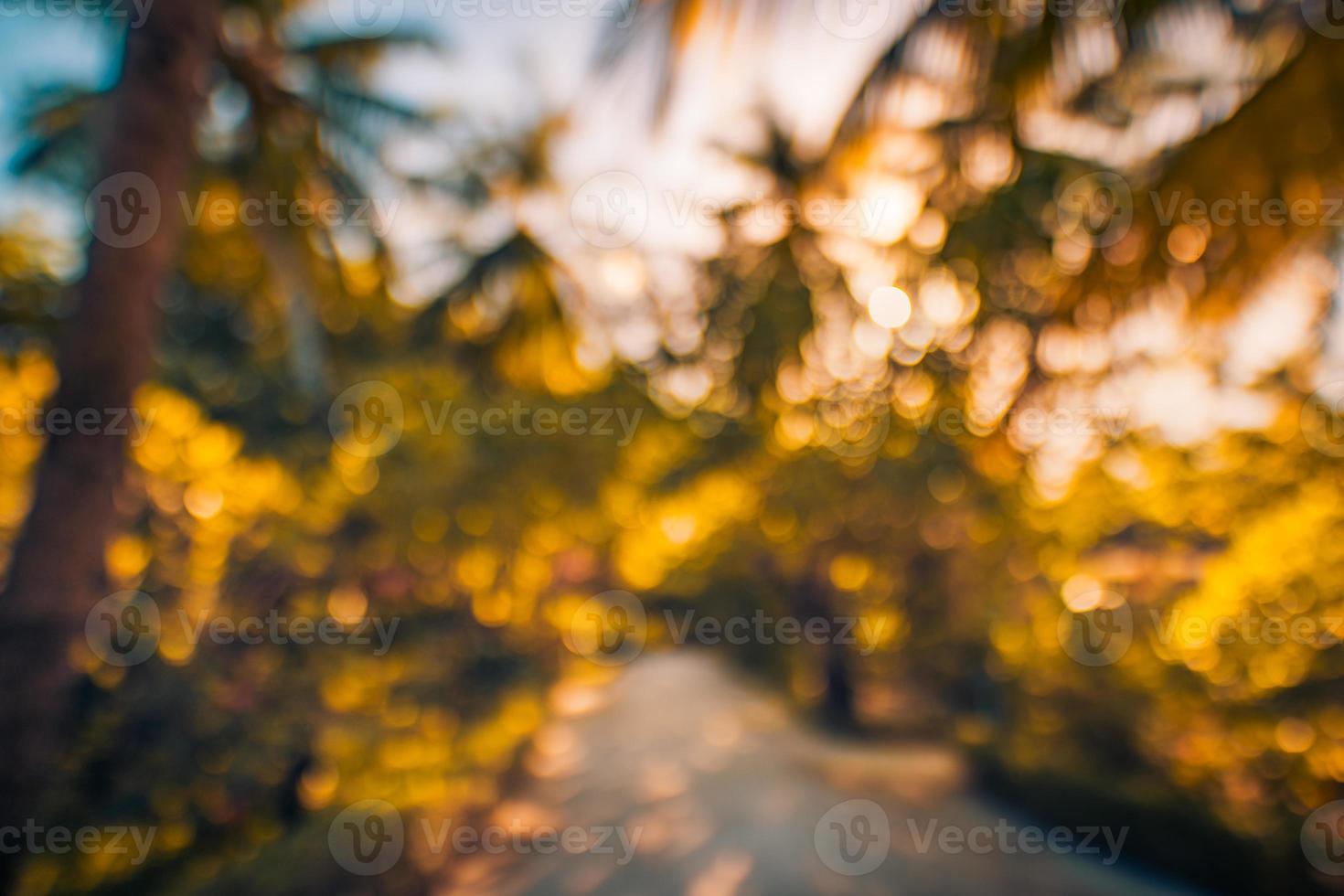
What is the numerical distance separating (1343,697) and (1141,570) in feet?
11.3

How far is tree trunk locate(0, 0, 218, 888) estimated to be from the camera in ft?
9.78

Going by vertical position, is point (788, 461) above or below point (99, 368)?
below

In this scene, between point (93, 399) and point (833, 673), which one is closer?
point (93, 399)

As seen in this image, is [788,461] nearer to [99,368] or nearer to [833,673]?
[833,673]

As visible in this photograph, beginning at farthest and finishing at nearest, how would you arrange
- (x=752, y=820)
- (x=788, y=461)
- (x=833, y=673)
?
(x=833, y=673) → (x=788, y=461) → (x=752, y=820)

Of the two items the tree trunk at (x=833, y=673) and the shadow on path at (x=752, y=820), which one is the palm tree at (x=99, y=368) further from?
the tree trunk at (x=833, y=673)

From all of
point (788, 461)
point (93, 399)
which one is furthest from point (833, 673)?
point (93, 399)

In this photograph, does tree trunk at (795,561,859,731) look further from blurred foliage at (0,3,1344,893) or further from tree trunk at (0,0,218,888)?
tree trunk at (0,0,218,888)

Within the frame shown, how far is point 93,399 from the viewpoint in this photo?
124 inches

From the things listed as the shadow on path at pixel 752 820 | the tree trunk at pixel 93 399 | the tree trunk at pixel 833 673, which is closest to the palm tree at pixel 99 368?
the tree trunk at pixel 93 399

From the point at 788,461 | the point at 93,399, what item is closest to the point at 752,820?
the point at 788,461

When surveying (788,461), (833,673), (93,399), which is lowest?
(833,673)

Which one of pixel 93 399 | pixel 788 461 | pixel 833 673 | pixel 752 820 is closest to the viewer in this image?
pixel 93 399

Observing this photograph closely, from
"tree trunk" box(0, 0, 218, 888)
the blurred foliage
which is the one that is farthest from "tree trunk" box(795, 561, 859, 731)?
"tree trunk" box(0, 0, 218, 888)
